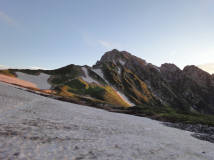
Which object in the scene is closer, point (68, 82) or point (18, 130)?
point (18, 130)

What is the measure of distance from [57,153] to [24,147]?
2.17 metres

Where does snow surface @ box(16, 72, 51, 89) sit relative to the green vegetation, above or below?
above

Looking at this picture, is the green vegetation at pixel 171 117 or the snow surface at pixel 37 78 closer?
the green vegetation at pixel 171 117

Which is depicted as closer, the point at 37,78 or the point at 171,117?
the point at 171,117

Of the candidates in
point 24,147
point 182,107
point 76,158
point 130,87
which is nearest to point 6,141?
point 24,147

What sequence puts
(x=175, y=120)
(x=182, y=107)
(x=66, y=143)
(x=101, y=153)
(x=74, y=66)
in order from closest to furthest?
(x=101, y=153)
(x=66, y=143)
(x=175, y=120)
(x=74, y=66)
(x=182, y=107)

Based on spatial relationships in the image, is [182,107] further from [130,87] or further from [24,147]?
[24,147]

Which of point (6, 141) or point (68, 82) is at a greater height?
point (68, 82)

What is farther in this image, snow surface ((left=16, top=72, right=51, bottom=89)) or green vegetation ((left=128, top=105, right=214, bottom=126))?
snow surface ((left=16, top=72, right=51, bottom=89))

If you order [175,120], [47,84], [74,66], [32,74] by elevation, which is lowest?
[175,120]

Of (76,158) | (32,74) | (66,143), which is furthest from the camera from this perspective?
(32,74)

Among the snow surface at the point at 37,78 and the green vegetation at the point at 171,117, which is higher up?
the snow surface at the point at 37,78

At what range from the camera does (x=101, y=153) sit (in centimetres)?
1033

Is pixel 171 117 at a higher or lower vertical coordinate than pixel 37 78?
lower
